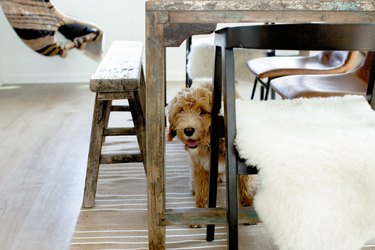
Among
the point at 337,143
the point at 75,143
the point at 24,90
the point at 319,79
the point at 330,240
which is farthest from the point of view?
the point at 24,90

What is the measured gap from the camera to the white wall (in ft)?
13.4

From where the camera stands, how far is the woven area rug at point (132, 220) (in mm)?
1574

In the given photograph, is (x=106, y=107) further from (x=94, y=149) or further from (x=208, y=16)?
(x=208, y=16)

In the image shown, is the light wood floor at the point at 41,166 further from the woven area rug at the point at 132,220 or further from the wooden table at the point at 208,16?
the wooden table at the point at 208,16

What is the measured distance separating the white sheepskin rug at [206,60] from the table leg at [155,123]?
1.38 metres

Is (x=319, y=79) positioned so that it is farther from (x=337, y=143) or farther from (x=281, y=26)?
(x=281, y=26)

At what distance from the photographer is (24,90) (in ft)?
13.0

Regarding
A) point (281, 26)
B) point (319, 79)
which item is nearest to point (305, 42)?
point (281, 26)

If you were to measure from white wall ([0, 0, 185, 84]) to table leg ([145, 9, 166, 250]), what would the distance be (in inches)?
120

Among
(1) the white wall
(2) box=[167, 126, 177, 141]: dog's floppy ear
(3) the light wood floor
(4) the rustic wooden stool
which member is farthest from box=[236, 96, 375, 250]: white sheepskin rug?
(1) the white wall

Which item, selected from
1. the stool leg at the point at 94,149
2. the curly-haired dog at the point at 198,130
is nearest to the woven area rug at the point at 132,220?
the stool leg at the point at 94,149

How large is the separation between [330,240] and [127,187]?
135 centimetres

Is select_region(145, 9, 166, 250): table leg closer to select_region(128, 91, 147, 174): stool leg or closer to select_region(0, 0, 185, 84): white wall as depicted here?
select_region(128, 91, 147, 174): stool leg

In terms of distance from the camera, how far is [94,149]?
5.91 feet
